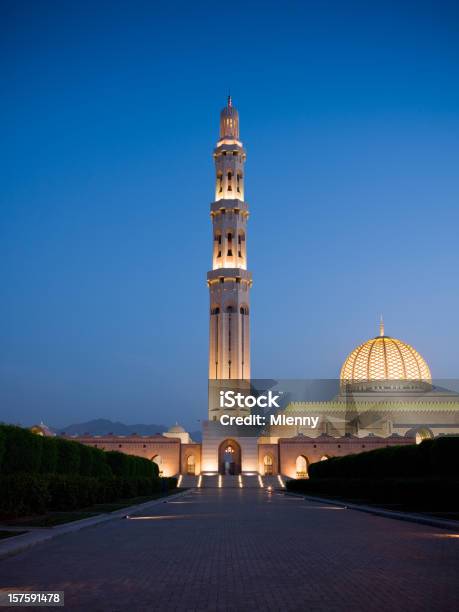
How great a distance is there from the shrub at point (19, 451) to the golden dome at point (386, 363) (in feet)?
186

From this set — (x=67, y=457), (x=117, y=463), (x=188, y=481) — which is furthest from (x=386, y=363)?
(x=67, y=457)

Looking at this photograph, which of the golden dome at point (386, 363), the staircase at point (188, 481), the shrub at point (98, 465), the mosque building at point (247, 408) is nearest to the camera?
the shrub at point (98, 465)

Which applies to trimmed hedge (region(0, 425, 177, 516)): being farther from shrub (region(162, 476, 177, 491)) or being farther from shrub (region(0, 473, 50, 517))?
shrub (region(162, 476, 177, 491))

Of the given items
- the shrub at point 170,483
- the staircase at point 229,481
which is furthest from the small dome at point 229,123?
the shrub at point 170,483

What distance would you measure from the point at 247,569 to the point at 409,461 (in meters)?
18.4

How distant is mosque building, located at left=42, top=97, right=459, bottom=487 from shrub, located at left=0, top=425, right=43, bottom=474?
1400 inches

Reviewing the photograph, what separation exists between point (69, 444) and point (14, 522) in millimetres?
10638

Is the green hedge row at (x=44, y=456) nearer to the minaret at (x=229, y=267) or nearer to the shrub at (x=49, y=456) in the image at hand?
the shrub at (x=49, y=456)

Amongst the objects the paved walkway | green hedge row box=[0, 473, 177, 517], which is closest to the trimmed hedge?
A: green hedge row box=[0, 473, 177, 517]

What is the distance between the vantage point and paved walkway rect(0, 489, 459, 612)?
6094 millimetres

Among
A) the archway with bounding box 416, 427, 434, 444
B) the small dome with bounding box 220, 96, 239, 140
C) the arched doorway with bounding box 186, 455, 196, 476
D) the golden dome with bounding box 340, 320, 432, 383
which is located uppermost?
the small dome with bounding box 220, 96, 239, 140

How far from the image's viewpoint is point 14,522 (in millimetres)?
13867

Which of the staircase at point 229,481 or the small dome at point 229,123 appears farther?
the small dome at point 229,123

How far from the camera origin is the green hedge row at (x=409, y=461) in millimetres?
21844
